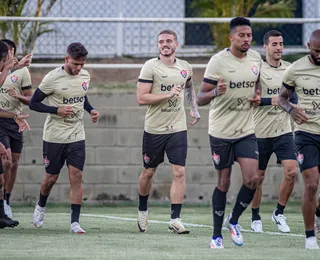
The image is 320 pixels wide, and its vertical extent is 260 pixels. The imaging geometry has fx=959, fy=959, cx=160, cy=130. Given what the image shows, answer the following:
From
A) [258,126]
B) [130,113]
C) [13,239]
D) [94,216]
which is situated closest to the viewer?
[13,239]

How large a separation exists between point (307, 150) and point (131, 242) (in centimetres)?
208

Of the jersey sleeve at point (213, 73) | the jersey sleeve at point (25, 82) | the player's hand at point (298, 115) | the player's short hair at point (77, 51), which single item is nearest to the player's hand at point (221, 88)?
the jersey sleeve at point (213, 73)

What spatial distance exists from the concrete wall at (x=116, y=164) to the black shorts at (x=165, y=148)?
4828 millimetres

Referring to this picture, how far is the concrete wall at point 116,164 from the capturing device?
16.4m

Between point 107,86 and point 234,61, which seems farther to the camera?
point 107,86

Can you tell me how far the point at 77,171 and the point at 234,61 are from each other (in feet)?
8.77

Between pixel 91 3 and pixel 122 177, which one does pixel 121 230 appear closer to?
pixel 122 177

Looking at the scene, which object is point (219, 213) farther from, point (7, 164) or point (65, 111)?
point (7, 164)

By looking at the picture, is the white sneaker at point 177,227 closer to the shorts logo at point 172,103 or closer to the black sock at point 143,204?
the black sock at point 143,204

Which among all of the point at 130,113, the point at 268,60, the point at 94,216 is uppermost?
the point at 268,60

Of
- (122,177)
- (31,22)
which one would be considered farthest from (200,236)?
(31,22)

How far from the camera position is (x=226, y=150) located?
9.58m

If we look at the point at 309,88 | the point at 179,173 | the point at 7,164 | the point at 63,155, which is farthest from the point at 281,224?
the point at 7,164

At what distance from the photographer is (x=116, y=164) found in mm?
16500
